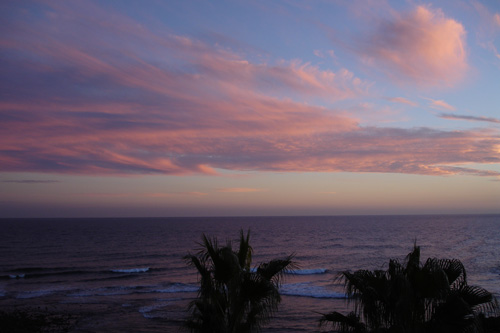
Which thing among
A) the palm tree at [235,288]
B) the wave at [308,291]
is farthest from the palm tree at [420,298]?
the wave at [308,291]

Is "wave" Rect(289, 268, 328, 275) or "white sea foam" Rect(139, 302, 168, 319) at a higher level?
"white sea foam" Rect(139, 302, 168, 319)

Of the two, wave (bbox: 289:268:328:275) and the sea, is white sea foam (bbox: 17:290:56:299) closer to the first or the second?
the sea

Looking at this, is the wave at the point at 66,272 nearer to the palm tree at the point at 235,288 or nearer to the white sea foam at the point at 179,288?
the white sea foam at the point at 179,288

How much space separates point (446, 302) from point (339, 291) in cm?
2775

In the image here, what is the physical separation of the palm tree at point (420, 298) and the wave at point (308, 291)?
2502 centimetres

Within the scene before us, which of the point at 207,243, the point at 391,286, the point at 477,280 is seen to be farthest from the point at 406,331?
the point at 477,280

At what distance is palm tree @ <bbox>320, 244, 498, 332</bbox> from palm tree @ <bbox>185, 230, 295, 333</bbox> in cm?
171

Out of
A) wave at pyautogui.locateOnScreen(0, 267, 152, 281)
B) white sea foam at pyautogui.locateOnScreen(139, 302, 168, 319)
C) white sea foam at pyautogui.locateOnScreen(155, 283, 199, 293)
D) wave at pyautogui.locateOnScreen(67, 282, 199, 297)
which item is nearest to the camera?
white sea foam at pyautogui.locateOnScreen(139, 302, 168, 319)

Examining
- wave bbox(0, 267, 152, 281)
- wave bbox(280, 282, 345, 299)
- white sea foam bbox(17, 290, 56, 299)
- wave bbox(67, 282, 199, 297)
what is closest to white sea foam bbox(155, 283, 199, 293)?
wave bbox(67, 282, 199, 297)

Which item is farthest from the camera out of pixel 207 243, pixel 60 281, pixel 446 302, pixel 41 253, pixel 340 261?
pixel 41 253

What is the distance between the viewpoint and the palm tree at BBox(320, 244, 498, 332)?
25.3ft

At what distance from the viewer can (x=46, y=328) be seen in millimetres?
23141

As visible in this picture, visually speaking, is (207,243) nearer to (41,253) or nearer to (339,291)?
(339,291)

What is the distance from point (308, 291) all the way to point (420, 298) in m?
27.5
